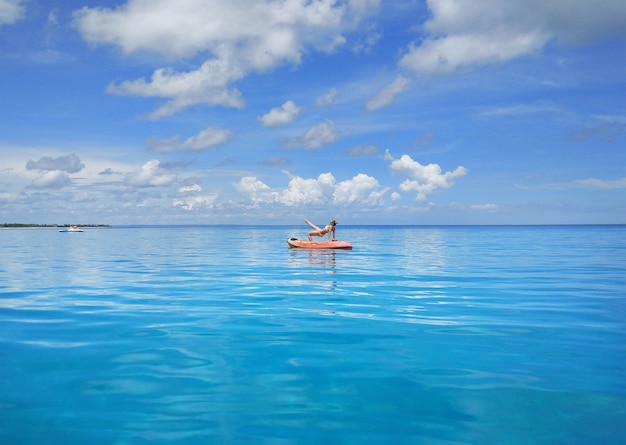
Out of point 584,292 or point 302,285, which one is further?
point 302,285

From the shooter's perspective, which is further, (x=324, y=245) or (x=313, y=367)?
(x=324, y=245)

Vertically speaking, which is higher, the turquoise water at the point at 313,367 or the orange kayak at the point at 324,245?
the orange kayak at the point at 324,245

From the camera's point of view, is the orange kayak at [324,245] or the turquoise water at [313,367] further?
the orange kayak at [324,245]

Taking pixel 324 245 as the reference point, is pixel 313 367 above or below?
below

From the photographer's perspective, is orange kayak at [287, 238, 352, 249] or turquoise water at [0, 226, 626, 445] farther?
orange kayak at [287, 238, 352, 249]

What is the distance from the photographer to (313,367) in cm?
878

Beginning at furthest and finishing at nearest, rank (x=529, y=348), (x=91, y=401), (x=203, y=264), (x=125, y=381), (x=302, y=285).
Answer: (x=203, y=264) < (x=302, y=285) < (x=529, y=348) < (x=125, y=381) < (x=91, y=401)

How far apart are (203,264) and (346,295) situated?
15556mm

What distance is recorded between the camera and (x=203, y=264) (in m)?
30.3

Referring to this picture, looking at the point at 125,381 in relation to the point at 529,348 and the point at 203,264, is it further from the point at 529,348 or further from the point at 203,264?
the point at 203,264

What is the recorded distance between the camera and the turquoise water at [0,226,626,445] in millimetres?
6395

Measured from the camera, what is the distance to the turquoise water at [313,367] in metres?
6.39

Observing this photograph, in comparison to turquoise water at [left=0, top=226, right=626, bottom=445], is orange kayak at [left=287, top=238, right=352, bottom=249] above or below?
above

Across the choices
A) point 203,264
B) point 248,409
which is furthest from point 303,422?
point 203,264
